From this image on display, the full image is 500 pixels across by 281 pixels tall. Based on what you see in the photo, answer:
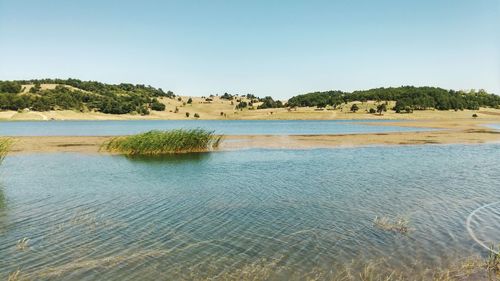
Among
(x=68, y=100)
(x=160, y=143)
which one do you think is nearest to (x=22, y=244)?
(x=160, y=143)

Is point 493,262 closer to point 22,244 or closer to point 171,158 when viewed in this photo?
point 22,244

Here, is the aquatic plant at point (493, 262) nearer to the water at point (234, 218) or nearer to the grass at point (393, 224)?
the water at point (234, 218)

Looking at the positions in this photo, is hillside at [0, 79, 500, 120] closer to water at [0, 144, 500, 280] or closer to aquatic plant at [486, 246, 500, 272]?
water at [0, 144, 500, 280]

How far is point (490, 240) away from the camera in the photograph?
12758 millimetres

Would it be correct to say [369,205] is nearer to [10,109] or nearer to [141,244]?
[141,244]

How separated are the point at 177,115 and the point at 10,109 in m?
61.5

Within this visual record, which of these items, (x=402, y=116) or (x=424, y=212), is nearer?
(x=424, y=212)

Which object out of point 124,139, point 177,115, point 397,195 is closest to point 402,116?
point 177,115

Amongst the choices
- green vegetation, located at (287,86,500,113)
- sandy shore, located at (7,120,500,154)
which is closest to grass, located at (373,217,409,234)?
sandy shore, located at (7,120,500,154)

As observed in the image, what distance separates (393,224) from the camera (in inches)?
570

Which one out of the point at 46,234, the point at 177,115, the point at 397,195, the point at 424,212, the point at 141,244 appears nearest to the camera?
the point at 141,244

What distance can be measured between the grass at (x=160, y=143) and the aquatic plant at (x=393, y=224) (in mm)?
27804

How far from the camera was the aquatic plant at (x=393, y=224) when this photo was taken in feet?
45.5

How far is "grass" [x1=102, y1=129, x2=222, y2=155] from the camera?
39750 mm
